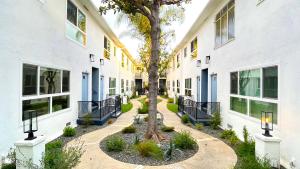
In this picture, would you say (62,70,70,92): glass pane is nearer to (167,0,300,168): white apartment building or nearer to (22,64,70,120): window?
(22,64,70,120): window

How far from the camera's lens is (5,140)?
4672mm

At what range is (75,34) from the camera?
30.5ft

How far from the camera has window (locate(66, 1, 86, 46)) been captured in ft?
28.5

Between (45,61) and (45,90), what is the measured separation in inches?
41.0

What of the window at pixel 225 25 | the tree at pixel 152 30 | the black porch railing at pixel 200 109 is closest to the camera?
the tree at pixel 152 30

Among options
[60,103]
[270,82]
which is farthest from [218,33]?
[60,103]

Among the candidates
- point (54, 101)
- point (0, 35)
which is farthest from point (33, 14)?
point (54, 101)

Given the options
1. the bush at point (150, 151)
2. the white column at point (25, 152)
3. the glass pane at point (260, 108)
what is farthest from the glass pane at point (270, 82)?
the white column at point (25, 152)

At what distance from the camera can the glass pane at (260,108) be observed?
524cm

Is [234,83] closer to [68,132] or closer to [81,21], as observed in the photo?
[68,132]

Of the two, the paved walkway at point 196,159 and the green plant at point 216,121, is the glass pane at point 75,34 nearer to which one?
the paved walkway at point 196,159

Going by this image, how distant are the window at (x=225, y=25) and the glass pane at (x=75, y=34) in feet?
23.8

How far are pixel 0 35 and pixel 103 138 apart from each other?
460cm

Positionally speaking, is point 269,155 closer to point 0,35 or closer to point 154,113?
point 154,113
